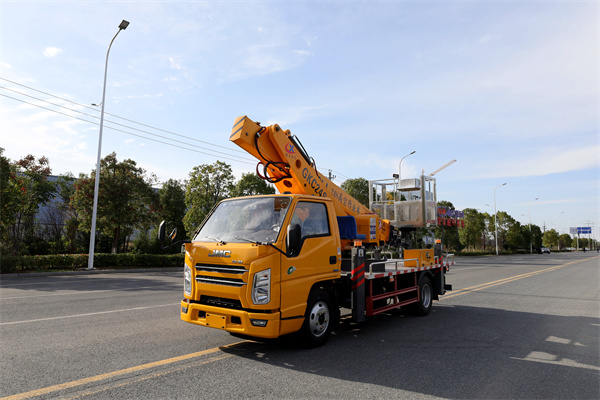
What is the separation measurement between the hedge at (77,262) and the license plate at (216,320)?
16.3m

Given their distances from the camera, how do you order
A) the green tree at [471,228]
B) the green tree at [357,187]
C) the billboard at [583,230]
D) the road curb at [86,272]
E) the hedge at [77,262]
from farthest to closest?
the billboard at [583,230] < the green tree at [471,228] < the green tree at [357,187] < the hedge at [77,262] < the road curb at [86,272]

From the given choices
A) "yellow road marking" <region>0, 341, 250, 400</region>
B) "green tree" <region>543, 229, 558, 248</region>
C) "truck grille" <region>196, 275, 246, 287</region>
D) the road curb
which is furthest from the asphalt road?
"green tree" <region>543, 229, 558, 248</region>

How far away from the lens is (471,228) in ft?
194

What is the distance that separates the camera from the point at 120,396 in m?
3.62

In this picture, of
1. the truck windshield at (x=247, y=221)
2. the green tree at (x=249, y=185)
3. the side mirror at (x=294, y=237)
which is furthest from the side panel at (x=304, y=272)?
the green tree at (x=249, y=185)

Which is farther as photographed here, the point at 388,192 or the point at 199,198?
the point at 199,198

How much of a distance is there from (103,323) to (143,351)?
2.22 metres

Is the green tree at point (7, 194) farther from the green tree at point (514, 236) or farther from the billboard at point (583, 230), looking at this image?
the billboard at point (583, 230)

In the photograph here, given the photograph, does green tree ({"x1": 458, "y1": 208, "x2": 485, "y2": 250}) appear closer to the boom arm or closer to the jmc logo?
the boom arm

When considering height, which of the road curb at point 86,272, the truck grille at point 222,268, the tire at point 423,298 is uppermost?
the truck grille at point 222,268

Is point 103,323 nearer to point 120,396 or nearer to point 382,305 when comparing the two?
point 120,396

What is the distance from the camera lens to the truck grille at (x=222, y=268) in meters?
4.75

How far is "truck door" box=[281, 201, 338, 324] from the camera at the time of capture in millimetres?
4855

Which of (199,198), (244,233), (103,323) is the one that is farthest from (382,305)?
(199,198)
